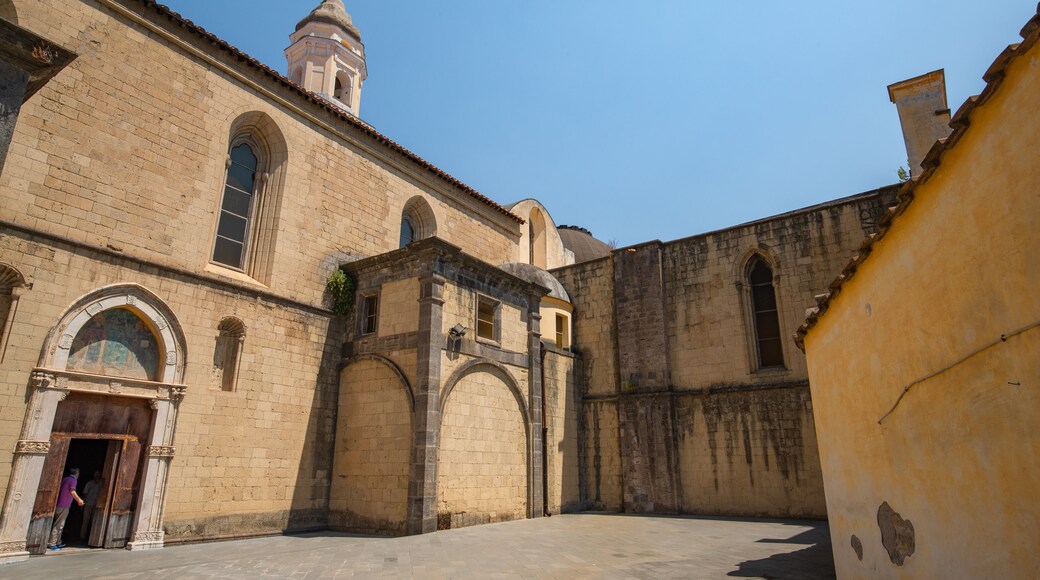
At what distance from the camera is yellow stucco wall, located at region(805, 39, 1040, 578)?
10.7 ft

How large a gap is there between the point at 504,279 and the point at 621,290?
16.7 ft

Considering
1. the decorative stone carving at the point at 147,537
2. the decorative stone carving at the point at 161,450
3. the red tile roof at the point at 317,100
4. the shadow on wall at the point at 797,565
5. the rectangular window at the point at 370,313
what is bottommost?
the shadow on wall at the point at 797,565

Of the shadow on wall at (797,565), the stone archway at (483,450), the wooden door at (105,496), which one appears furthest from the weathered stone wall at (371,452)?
the shadow on wall at (797,565)

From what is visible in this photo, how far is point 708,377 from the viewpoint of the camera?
17.4m

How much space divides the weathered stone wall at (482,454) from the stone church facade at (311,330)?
0.23ft

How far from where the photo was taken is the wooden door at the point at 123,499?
10.3 metres

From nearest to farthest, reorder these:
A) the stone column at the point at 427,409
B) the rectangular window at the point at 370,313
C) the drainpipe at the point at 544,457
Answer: the stone column at the point at 427,409 → the rectangular window at the point at 370,313 → the drainpipe at the point at 544,457

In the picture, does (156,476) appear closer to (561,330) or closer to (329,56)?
(561,330)

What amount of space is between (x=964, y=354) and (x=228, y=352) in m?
12.6

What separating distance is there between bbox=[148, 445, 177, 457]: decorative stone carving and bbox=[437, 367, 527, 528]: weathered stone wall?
207 inches

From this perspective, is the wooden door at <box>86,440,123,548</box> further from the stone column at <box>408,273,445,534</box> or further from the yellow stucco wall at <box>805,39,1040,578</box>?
the yellow stucco wall at <box>805,39,1040,578</box>

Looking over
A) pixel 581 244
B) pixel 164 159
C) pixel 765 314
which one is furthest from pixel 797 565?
pixel 581 244

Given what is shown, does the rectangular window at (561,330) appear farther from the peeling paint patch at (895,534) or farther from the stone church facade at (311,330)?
the peeling paint patch at (895,534)

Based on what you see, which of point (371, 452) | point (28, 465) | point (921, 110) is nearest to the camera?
point (28, 465)
